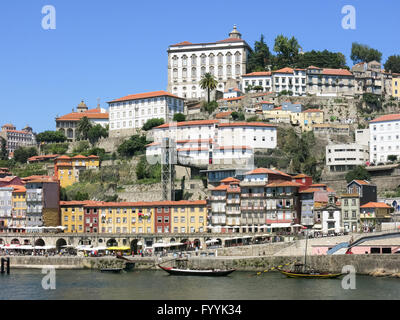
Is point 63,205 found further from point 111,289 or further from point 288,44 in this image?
point 288,44

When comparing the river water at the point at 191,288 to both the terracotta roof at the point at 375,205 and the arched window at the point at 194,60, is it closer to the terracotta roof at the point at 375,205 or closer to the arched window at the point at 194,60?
the terracotta roof at the point at 375,205

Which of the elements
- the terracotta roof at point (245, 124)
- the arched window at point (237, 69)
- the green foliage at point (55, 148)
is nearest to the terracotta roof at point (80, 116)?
the green foliage at point (55, 148)

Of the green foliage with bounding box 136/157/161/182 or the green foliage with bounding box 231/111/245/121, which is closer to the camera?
the green foliage with bounding box 136/157/161/182

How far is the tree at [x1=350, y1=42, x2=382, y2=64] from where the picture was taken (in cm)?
16112

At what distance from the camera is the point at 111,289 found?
65.9m

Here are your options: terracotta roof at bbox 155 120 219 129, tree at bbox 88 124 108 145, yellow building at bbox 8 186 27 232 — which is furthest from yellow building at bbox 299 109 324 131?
yellow building at bbox 8 186 27 232

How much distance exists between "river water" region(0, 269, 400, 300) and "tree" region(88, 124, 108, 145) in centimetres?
6689

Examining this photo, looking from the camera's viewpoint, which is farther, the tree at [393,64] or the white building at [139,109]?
the tree at [393,64]

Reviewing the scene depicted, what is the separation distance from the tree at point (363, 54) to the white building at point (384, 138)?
45.8 m

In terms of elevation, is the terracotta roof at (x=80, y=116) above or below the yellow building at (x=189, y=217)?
above

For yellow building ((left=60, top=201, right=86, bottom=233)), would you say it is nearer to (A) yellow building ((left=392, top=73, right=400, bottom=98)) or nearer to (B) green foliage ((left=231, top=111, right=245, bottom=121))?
(B) green foliage ((left=231, top=111, right=245, bottom=121))

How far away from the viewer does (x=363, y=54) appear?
161875mm

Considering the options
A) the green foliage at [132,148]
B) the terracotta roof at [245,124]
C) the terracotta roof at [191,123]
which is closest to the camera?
the terracotta roof at [245,124]

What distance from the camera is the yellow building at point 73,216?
103 metres
